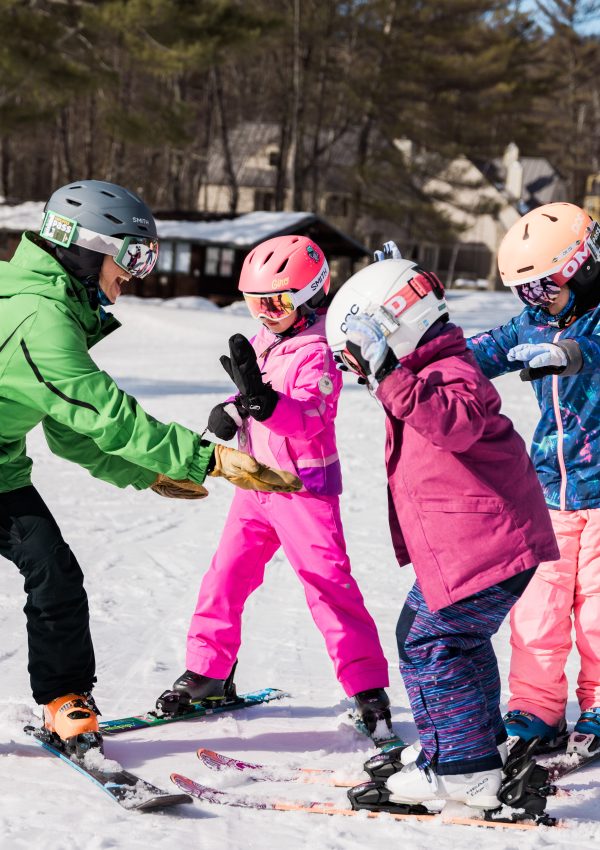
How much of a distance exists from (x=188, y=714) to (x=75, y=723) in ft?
2.32

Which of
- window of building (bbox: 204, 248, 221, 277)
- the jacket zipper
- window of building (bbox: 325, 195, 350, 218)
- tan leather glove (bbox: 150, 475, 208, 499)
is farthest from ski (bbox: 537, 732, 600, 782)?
window of building (bbox: 325, 195, 350, 218)

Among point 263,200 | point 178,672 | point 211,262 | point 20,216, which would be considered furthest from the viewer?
point 263,200

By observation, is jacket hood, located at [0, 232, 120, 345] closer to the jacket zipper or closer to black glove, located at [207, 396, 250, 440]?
black glove, located at [207, 396, 250, 440]

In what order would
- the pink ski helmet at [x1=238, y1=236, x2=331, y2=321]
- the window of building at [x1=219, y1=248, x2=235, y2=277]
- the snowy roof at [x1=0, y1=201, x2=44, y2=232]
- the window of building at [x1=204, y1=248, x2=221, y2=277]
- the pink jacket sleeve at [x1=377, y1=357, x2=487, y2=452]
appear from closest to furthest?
the pink jacket sleeve at [x1=377, y1=357, x2=487, y2=452] → the pink ski helmet at [x1=238, y1=236, x2=331, y2=321] → the window of building at [x1=219, y1=248, x2=235, y2=277] → the window of building at [x1=204, y1=248, x2=221, y2=277] → the snowy roof at [x1=0, y1=201, x2=44, y2=232]

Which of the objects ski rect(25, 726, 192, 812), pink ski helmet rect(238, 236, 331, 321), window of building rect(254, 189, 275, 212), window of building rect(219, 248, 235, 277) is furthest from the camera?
window of building rect(254, 189, 275, 212)

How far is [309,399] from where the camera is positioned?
3770 mm

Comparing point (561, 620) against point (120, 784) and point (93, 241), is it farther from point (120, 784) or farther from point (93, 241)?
point (93, 241)

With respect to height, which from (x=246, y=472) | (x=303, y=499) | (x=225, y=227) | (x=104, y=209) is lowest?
(x=303, y=499)

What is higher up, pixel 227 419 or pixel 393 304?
pixel 393 304

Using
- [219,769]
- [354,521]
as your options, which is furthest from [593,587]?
[354,521]

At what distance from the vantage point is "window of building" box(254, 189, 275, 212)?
164ft

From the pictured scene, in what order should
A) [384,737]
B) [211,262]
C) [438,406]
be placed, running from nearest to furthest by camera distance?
[438,406] < [384,737] < [211,262]

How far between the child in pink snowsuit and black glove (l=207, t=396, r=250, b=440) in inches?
1.4

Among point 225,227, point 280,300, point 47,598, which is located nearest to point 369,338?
point 280,300
